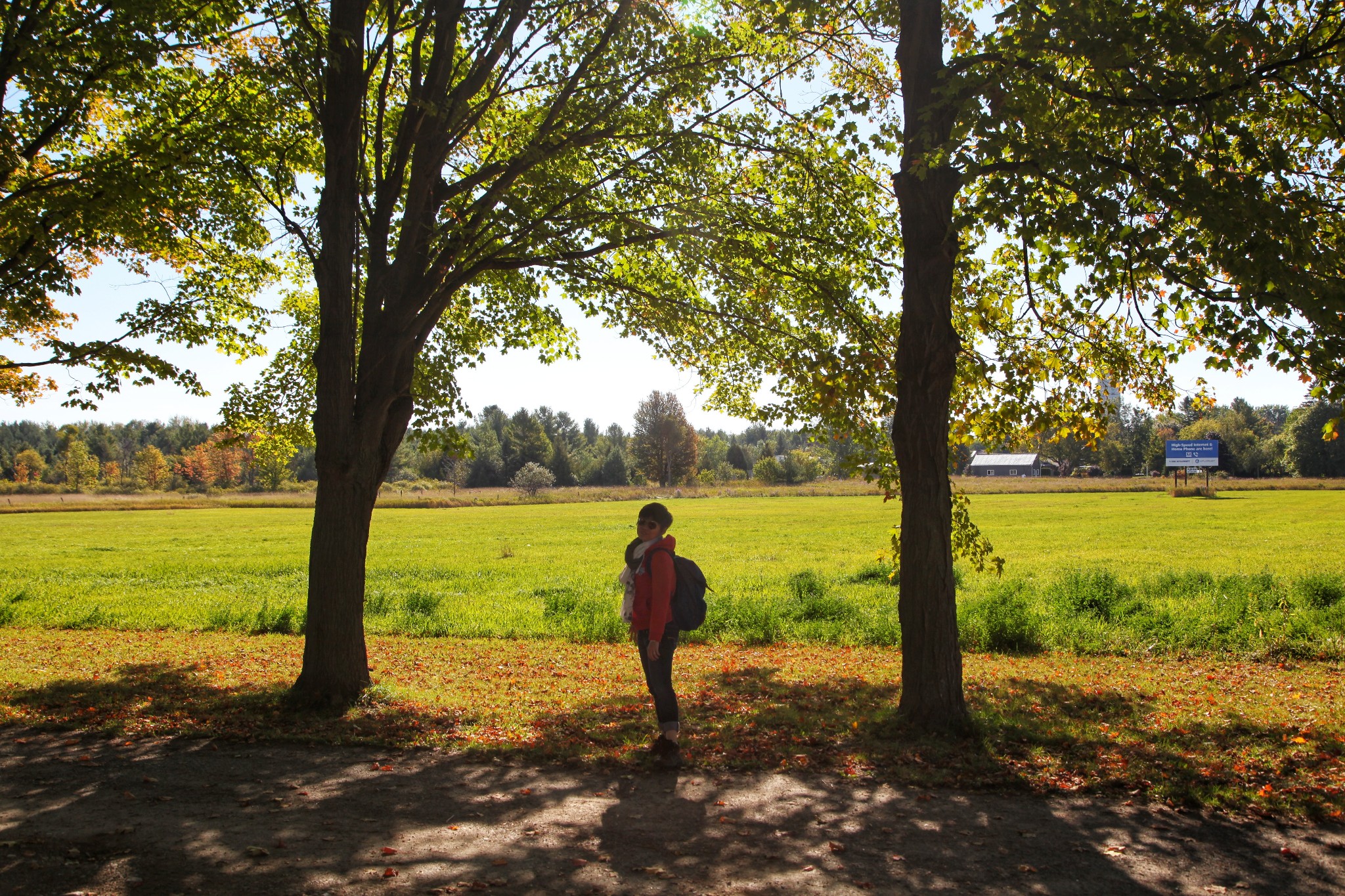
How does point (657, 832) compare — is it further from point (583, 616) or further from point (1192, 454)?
point (1192, 454)

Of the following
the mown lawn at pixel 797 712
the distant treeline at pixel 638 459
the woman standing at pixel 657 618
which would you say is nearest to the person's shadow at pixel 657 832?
the woman standing at pixel 657 618

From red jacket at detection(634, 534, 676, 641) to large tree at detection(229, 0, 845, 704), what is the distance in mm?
3611

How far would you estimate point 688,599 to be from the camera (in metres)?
6.43

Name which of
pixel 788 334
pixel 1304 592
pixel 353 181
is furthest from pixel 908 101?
pixel 1304 592

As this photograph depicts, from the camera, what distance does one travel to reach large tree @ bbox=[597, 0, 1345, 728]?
18.5 feet

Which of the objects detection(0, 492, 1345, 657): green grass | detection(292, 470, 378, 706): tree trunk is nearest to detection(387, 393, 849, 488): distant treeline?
detection(0, 492, 1345, 657): green grass

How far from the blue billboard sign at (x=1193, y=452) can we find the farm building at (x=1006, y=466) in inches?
3012

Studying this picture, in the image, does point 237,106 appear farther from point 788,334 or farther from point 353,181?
point 788,334

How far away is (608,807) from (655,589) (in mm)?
1567

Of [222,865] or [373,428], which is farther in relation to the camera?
[373,428]

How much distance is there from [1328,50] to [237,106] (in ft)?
35.1

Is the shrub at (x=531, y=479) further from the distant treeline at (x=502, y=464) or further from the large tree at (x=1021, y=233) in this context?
the large tree at (x=1021, y=233)

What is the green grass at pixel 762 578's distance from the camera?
13016mm

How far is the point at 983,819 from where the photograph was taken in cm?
517
